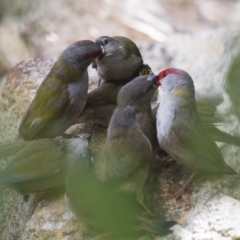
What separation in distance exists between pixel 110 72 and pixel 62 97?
0.56 metres

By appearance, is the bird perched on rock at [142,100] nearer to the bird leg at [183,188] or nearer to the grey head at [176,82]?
the grey head at [176,82]

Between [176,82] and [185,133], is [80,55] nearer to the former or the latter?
[176,82]

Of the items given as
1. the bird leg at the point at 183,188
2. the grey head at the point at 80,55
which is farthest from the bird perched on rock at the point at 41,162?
the grey head at the point at 80,55

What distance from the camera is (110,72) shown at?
479 cm

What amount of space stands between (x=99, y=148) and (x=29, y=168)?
787 millimetres

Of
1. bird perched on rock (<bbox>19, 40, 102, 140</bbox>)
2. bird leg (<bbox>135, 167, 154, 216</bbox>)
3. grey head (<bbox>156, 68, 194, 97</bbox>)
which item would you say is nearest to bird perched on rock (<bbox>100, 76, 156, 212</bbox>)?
bird leg (<bbox>135, 167, 154, 216</bbox>)

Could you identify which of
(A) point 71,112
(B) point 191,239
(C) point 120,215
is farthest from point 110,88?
(C) point 120,215

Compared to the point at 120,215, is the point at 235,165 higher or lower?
lower

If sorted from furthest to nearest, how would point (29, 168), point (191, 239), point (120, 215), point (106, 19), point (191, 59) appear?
point (106, 19) → point (191, 59) → point (29, 168) → point (191, 239) → point (120, 215)

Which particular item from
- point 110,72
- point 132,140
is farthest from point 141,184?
point 110,72

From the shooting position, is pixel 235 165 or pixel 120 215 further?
pixel 235 165

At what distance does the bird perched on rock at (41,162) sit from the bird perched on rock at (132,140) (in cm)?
28

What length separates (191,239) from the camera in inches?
126

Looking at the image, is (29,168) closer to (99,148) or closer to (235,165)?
(99,148)
